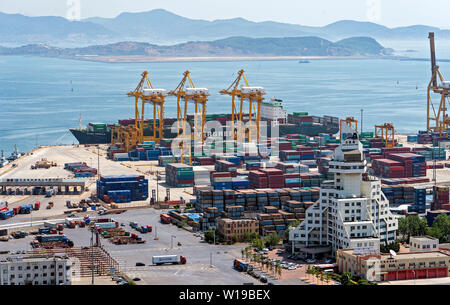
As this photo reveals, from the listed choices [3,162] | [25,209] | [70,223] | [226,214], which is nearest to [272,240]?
[226,214]

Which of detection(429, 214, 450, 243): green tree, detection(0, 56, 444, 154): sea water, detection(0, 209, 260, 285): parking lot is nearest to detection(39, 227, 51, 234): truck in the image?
detection(0, 209, 260, 285): parking lot

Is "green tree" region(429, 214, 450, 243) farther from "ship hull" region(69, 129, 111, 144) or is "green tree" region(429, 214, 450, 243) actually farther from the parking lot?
"ship hull" region(69, 129, 111, 144)

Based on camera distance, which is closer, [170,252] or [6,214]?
[170,252]

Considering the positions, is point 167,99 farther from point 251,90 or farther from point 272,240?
point 272,240

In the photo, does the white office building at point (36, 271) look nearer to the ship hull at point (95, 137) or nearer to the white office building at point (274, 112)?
the ship hull at point (95, 137)

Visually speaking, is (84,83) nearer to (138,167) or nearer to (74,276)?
(138,167)
